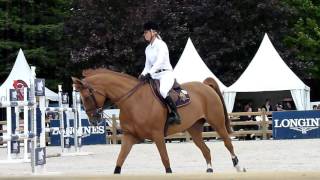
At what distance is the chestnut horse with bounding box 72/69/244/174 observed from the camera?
11594 mm

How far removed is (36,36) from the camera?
161ft

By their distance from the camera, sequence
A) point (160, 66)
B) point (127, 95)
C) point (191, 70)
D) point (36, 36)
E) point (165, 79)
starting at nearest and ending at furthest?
1. point (127, 95)
2. point (160, 66)
3. point (165, 79)
4. point (191, 70)
5. point (36, 36)

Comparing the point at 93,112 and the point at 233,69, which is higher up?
the point at 233,69

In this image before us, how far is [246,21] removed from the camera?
46969mm

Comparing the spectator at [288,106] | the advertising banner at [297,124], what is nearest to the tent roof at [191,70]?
the spectator at [288,106]

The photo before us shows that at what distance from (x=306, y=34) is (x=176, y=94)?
3986 cm

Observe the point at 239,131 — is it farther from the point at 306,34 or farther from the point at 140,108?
the point at 306,34

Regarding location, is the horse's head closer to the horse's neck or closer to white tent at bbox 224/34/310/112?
the horse's neck

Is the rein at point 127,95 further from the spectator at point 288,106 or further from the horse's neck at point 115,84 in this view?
the spectator at point 288,106

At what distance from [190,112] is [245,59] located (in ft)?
114

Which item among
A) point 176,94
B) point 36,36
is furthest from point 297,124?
point 36,36

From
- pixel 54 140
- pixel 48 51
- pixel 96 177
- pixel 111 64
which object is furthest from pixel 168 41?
pixel 96 177

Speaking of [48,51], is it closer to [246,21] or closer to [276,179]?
[246,21]

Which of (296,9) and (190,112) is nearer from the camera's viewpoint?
(190,112)
